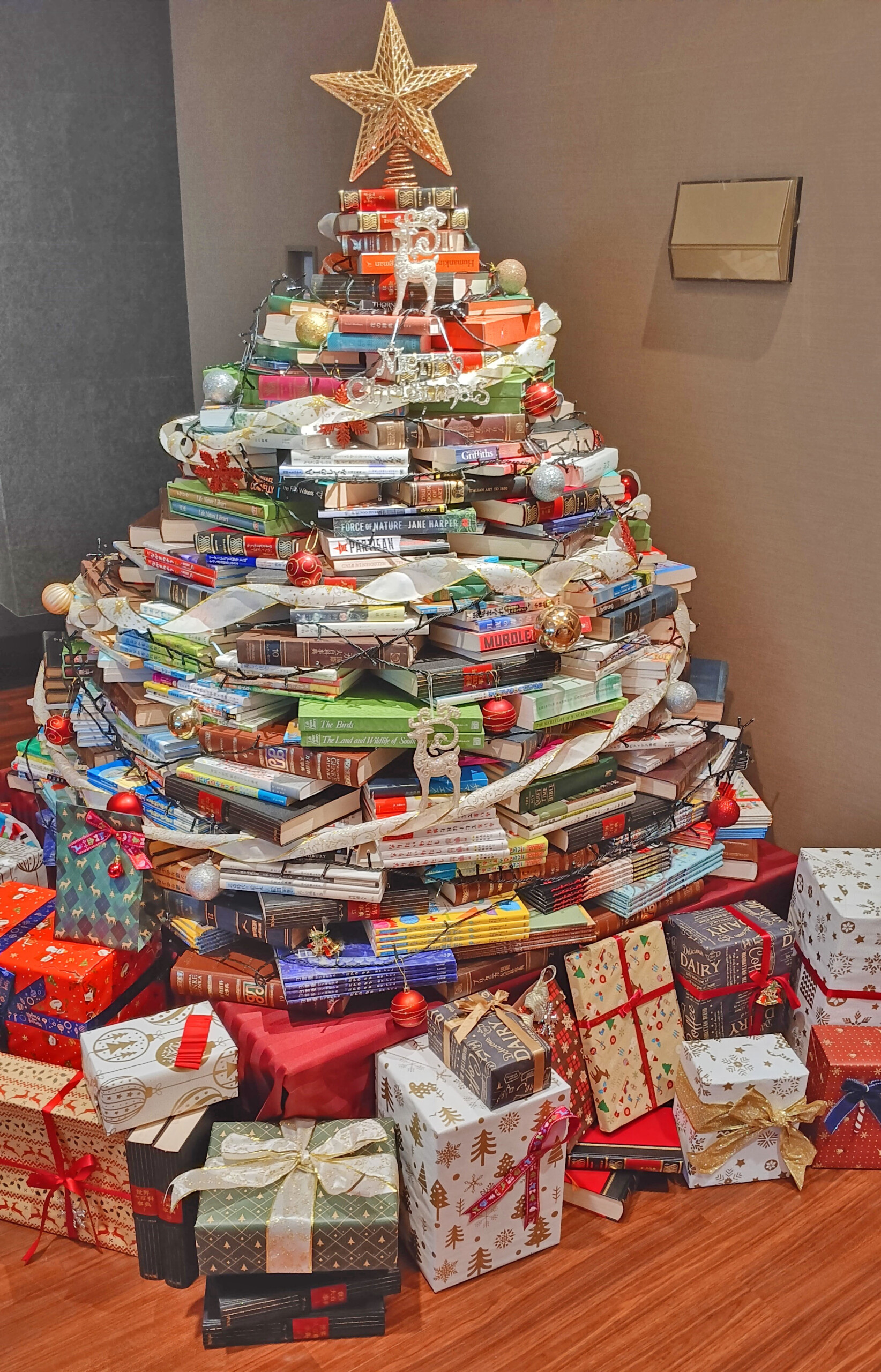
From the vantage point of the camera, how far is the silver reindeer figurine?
84.4 inches

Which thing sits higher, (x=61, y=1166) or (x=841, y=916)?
(x=841, y=916)

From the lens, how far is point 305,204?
11.2 feet

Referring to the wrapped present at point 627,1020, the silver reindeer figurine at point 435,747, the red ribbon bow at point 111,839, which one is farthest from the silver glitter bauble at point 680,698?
the red ribbon bow at point 111,839

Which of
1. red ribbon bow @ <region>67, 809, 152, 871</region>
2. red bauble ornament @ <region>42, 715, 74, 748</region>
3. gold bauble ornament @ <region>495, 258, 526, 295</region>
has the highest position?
gold bauble ornament @ <region>495, 258, 526, 295</region>

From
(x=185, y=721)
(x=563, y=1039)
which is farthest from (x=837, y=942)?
(x=185, y=721)

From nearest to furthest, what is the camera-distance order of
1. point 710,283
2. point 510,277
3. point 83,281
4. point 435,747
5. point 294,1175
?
point 294,1175 → point 435,747 → point 510,277 → point 710,283 → point 83,281

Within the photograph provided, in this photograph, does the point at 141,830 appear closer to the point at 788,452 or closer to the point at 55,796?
the point at 55,796

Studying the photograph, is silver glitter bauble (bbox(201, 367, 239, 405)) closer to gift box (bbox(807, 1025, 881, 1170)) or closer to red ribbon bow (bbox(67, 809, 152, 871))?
red ribbon bow (bbox(67, 809, 152, 871))

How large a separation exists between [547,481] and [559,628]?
1.00 ft

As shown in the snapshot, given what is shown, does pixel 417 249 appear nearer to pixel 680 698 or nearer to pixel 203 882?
pixel 680 698

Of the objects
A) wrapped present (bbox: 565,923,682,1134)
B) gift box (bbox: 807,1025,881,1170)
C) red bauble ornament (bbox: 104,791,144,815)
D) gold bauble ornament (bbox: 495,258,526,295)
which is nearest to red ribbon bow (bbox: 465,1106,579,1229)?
wrapped present (bbox: 565,923,682,1134)

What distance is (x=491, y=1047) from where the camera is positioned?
2012mm

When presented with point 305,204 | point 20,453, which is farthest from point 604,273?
point 20,453

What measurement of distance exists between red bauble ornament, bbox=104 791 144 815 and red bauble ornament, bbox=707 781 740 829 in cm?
131
